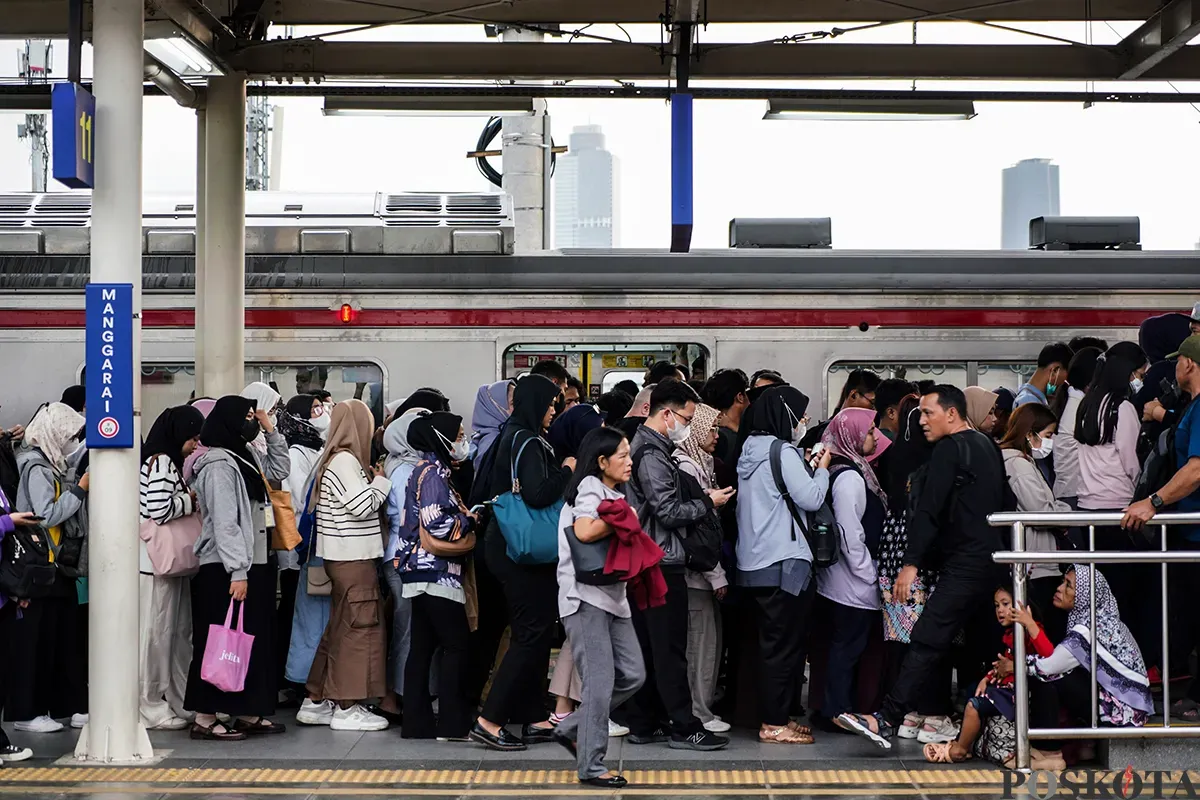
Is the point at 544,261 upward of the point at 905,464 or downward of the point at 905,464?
upward

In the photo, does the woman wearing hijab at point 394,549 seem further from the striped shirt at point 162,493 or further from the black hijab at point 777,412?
the black hijab at point 777,412

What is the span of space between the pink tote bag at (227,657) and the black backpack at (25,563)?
0.81 metres

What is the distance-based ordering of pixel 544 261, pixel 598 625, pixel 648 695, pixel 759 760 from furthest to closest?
pixel 544 261 → pixel 648 695 → pixel 759 760 → pixel 598 625

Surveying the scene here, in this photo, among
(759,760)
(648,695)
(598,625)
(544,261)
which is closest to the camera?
(598,625)

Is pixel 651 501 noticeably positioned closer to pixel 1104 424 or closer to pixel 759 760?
pixel 759 760

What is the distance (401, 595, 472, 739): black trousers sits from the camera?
6.20m

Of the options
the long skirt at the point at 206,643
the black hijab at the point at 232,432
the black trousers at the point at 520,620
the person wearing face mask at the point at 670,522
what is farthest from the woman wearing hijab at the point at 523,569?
the black hijab at the point at 232,432

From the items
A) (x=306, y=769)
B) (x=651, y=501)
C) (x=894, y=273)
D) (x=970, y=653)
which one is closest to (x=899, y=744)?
(x=970, y=653)

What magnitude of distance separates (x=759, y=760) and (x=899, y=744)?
79 centimetres

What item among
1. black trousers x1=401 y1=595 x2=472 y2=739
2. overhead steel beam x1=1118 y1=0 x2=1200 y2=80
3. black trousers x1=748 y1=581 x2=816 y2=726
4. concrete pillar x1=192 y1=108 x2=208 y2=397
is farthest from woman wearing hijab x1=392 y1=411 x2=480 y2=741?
overhead steel beam x1=1118 y1=0 x2=1200 y2=80

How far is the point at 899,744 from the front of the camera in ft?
20.3

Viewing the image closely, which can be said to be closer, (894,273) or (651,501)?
(651,501)

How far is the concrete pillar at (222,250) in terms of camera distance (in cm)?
909

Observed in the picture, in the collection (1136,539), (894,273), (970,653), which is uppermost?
(894,273)
